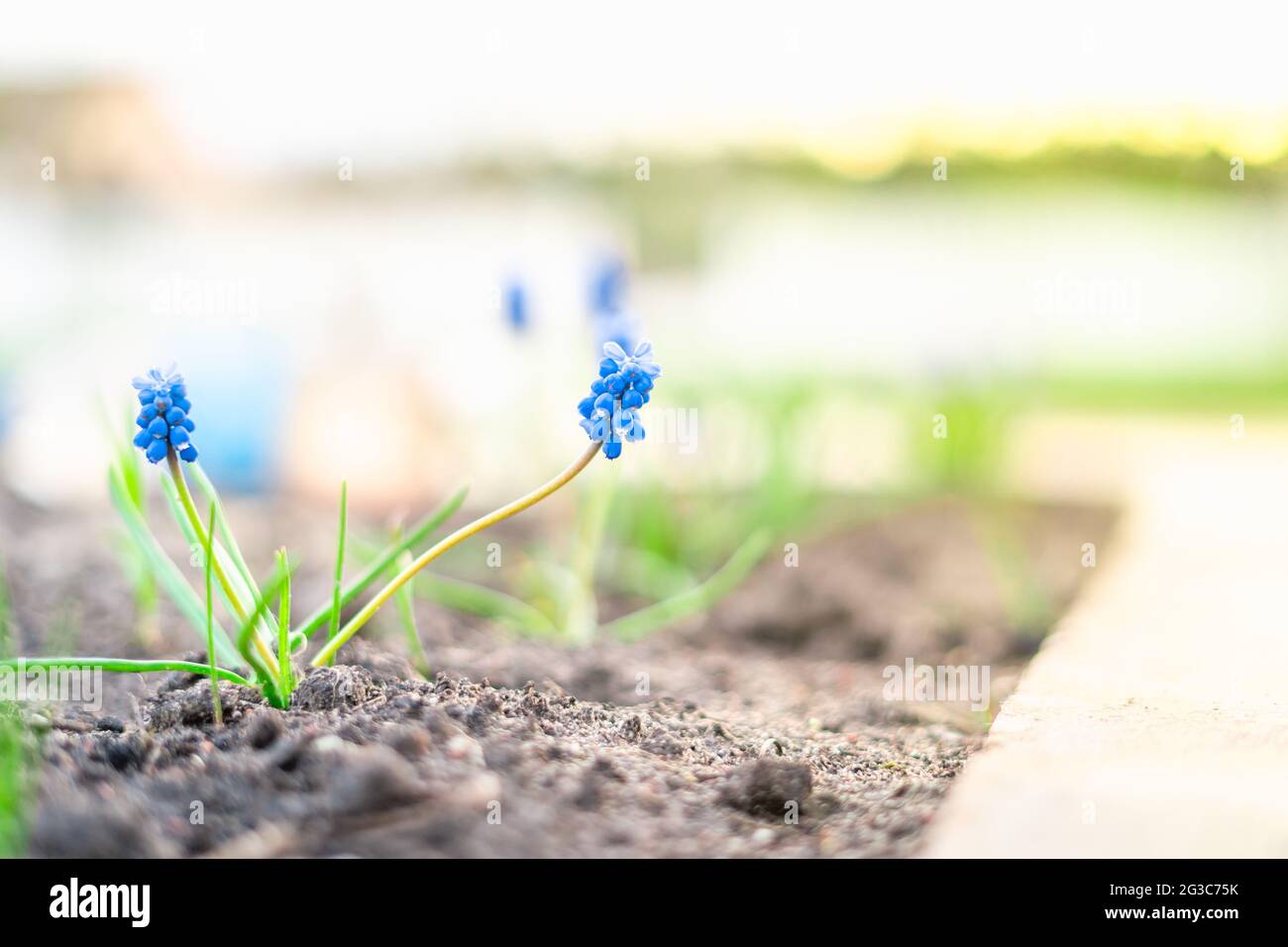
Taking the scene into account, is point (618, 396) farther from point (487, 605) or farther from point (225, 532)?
point (487, 605)

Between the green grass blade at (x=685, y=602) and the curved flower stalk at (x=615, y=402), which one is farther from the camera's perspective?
the green grass blade at (x=685, y=602)

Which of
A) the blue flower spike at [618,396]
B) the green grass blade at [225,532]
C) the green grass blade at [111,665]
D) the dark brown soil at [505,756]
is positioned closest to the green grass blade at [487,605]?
the dark brown soil at [505,756]

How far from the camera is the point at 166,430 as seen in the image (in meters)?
1.37

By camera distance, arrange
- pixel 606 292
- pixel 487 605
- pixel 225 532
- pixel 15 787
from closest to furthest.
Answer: pixel 15 787 < pixel 225 532 < pixel 487 605 < pixel 606 292

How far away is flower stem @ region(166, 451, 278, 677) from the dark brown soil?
A: 0.19 ft

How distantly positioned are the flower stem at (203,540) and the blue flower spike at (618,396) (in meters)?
0.43

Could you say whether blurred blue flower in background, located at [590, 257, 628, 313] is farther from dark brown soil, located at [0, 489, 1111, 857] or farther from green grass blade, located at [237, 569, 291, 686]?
green grass blade, located at [237, 569, 291, 686]

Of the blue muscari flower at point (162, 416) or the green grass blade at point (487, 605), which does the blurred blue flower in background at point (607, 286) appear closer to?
the green grass blade at point (487, 605)

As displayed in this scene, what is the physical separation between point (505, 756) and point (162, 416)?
0.52m

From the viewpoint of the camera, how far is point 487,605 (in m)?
2.40

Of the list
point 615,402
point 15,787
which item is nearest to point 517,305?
point 615,402

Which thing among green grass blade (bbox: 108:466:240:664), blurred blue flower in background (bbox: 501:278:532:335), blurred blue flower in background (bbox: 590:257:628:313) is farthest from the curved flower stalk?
blurred blue flower in background (bbox: 501:278:532:335)

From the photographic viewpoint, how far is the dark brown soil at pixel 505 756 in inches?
44.4
